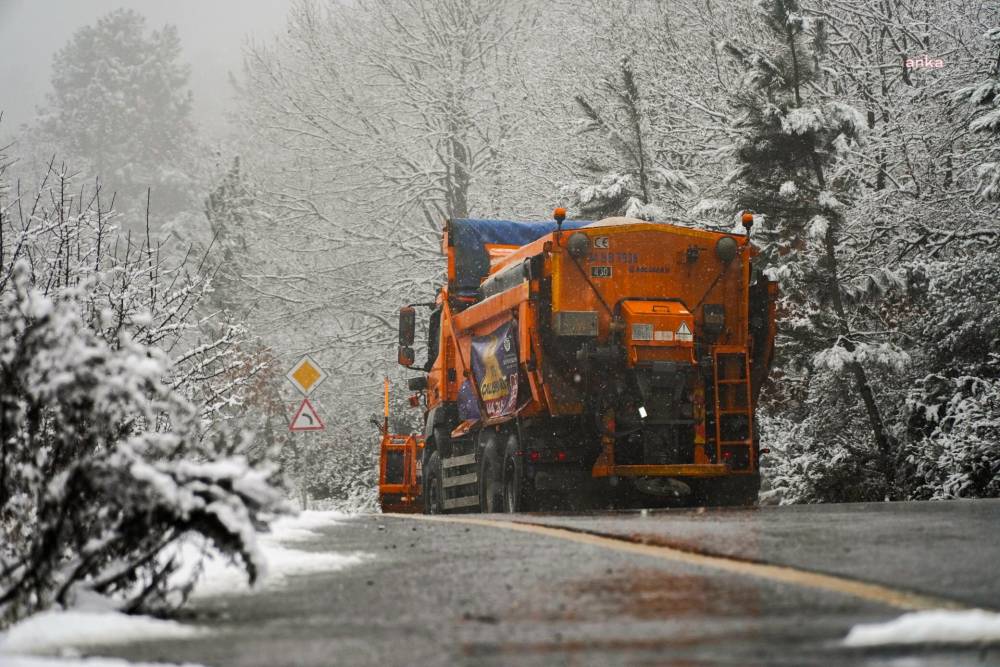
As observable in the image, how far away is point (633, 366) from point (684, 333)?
65cm

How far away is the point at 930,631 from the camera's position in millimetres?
4102

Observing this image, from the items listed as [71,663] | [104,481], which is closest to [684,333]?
[104,481]

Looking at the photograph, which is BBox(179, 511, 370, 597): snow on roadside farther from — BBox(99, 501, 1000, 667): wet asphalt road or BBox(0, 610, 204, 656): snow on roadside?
BBox(0, 610, 204, 656): snow on roadside

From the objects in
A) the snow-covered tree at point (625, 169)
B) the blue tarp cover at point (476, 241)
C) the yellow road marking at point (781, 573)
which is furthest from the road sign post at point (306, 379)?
the yellow road marking at point (781, 573)

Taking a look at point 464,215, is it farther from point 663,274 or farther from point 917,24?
point 663,274

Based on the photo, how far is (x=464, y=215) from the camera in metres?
32.8

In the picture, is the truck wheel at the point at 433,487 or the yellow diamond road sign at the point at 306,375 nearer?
the truck wheel at the point at 433,487

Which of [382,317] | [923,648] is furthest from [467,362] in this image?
[382,317]

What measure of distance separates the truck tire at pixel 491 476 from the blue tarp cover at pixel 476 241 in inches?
Answer: 92.1

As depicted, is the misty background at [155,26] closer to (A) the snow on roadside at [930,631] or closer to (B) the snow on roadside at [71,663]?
(B) the snow on roadside at [71,663]

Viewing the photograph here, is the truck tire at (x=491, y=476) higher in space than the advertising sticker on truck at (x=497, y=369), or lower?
lower

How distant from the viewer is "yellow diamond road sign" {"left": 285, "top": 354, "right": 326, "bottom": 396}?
2250 centimetres

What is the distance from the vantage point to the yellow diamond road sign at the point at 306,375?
73.8 ft

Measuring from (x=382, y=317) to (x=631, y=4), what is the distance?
896 cm
